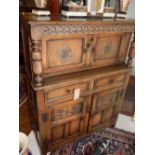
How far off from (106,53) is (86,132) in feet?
2.90

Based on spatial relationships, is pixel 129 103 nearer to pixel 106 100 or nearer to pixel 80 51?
pixel 106 100

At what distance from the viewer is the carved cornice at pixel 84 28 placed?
1002mm

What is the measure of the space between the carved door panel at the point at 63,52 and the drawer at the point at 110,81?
26 cm

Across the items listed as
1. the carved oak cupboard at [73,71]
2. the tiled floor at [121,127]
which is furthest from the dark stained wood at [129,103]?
the carved oak cupboard at [73,71]

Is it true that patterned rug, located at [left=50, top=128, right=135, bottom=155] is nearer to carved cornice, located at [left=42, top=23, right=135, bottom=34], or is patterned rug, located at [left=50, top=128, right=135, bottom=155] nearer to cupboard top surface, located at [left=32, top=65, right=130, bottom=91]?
cupboard top surface, located at [left=32, top=65, right=130, bottom=91]

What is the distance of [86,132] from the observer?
1700 millimetres

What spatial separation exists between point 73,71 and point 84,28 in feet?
1.25

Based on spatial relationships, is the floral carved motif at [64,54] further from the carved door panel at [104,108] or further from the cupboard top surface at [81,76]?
the carved door panel at [104,108]

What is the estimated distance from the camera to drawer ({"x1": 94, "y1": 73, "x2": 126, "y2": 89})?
1426mm

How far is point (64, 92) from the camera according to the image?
1.27 meters

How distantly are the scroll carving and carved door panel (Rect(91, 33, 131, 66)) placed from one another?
1.60 feet

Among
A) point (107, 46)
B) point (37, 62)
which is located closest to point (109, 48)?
point (107, 46)
